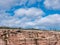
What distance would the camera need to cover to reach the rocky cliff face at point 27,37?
3966cm

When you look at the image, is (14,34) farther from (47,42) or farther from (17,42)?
(47,42)

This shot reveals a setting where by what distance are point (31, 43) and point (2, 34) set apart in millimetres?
4665

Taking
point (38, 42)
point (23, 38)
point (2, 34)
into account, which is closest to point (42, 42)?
point (38, 42)

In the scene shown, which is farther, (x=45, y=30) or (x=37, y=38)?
(x=45, y=30)

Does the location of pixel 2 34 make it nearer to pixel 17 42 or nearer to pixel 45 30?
pixel 17 42

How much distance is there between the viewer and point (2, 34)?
39.4 metres

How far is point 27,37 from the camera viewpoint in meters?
40.7

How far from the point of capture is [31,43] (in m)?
40.6

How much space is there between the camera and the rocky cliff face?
39656 mm

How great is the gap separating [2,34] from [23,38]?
129 inches

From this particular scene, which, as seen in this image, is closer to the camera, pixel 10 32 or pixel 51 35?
pixel 10 32

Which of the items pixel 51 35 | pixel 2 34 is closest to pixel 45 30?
pixel 51 35

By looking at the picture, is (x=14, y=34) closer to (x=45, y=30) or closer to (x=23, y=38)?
(x=23, y=38)

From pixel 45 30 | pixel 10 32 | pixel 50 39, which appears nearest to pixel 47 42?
pixel 50 39
